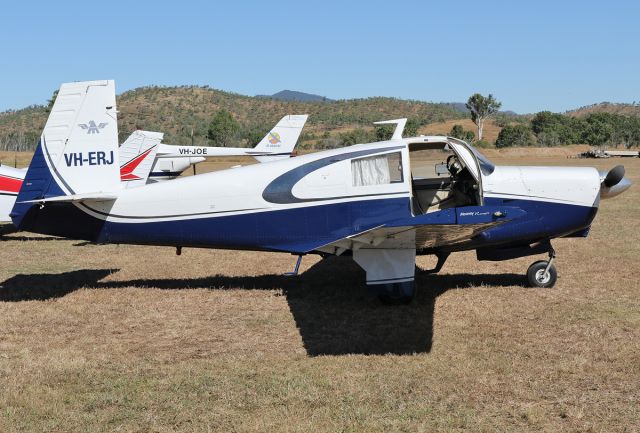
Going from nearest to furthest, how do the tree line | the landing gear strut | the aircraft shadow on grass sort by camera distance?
the aircraft shadow on grass → the landing gear strut → the tree line

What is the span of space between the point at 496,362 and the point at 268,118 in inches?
4675

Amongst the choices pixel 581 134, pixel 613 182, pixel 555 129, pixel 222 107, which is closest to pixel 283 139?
pixel 613 182

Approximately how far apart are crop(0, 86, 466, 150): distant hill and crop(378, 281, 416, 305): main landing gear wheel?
93459 millimetres

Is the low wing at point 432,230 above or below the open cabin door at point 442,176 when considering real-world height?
below

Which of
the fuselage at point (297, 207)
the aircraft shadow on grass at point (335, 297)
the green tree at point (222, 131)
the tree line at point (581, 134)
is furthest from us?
the green tree at point (222, 131)

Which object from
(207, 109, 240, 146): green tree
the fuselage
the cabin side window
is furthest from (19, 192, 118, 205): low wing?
(207, 109, 240, 146): green tree

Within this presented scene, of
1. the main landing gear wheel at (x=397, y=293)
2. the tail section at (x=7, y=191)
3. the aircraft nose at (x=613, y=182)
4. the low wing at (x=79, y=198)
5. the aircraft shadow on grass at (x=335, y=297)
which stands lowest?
the aircraft shadow on grass at (x=335, y=297)

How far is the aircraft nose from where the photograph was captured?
942 centimetres

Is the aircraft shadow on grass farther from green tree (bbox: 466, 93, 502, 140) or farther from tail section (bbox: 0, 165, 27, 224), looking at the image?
green tree (bbox: 466, 93, 502, 140)

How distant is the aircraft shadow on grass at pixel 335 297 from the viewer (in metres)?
7.78

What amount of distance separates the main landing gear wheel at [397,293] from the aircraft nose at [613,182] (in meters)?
3.22

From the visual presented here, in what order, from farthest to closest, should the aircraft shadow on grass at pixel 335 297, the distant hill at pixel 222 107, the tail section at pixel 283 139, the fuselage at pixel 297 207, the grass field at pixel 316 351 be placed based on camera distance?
the distant hill at pixel 222 107 → the tail section at pixel 283 139 → the fuselage at pixel 297 207 → the aircraft shadow on grass at pixel 335 297 → the grass field at pixel 316 351

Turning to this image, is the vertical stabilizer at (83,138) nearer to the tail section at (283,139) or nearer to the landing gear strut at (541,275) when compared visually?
the landing gear strut at (541,275)

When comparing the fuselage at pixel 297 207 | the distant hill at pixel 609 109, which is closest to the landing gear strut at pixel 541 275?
the fuselage at pixel 297 207
